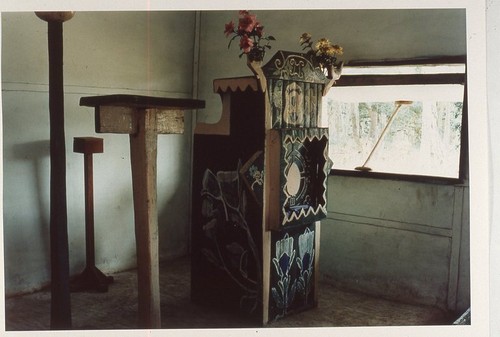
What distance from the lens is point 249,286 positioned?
2.63m

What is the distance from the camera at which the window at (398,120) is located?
2.77m

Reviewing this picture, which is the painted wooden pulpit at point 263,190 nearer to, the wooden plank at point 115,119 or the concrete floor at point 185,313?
the concrete floor at point 185,313

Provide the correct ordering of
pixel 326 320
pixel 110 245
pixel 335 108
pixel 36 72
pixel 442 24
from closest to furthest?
pixel 442 24
pixel 326 320
pixel 36 72
pixel 335 108
pixel 110 245

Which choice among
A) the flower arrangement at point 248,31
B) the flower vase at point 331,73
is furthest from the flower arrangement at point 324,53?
the flower arrangement at point 248,31

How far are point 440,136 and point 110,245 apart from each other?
2197mm

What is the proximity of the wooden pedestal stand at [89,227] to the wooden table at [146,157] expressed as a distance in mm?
1176

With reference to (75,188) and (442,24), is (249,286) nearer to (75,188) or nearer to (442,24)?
(75,188)

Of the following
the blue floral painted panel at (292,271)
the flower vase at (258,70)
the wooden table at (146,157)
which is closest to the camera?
the wooden table at (146,157)

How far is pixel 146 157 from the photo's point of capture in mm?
1864

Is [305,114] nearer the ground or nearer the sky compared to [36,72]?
nearer the ground

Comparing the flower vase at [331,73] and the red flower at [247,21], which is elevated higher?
the red flower at [247,21]

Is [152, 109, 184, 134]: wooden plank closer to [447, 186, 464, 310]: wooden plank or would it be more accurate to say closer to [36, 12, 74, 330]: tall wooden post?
[36, 12, 74, 330]: tall wooden post

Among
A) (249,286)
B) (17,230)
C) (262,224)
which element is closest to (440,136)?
(262,224)

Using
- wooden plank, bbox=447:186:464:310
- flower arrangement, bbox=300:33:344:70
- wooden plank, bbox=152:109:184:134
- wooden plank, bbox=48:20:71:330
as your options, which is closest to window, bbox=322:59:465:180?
wooden plank, bbox=447:186:464:310
